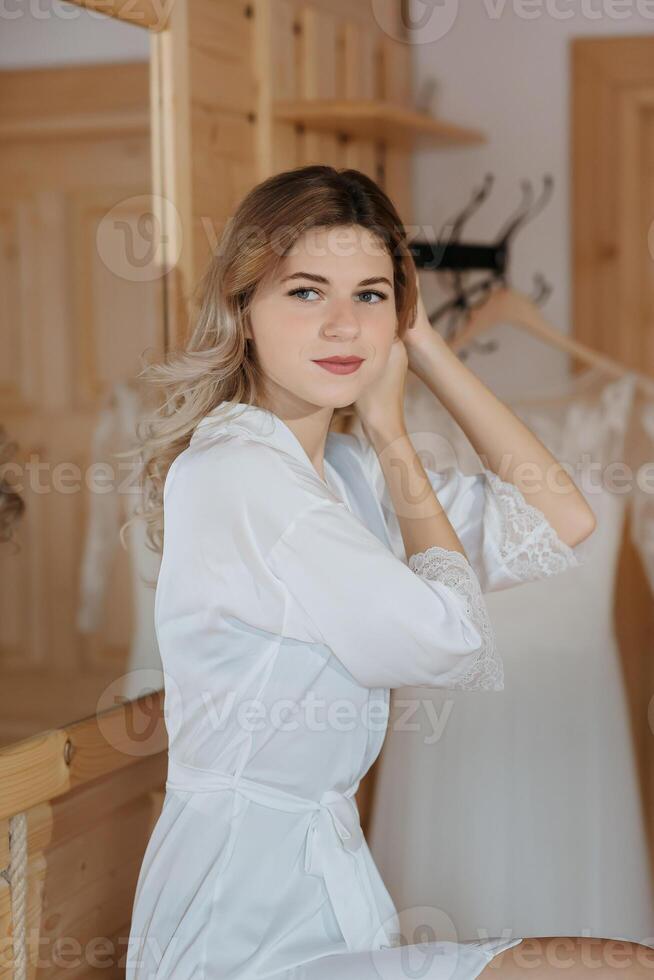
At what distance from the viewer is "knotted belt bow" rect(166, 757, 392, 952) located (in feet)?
4.35

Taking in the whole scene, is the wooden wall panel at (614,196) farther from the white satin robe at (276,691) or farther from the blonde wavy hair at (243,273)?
the white satin robe at (276,691)

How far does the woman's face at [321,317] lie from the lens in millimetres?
1359


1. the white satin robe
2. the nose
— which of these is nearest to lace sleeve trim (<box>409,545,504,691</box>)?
the white satin robe

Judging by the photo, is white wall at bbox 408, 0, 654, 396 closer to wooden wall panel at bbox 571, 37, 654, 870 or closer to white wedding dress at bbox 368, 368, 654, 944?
wooden wall panel at bbox 571, 37, 654, 870

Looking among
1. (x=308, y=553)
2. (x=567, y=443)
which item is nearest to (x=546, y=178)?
(x=567, y=443)

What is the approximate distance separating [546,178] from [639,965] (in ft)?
6.52

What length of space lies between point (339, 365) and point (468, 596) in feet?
0.95

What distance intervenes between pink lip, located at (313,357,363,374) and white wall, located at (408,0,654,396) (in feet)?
4.91

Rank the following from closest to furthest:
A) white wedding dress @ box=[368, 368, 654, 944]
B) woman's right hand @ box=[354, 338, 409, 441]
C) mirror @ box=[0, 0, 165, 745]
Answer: woman's right hand @ box=[354, 338, 409, 441]
mirror @ box=[0, 0, 165, 745]
white wedding dress @ box=[368, 368, 654, 944]

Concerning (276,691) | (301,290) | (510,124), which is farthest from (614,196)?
(276,691)

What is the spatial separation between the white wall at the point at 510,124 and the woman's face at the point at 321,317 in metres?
1.48

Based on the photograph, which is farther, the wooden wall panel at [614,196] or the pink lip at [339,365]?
the wooden wall panel at [614,196]

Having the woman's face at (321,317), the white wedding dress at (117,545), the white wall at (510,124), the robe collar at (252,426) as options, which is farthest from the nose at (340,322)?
the white wall at (510,124)

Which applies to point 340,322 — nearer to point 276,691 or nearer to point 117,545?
point 276,691
